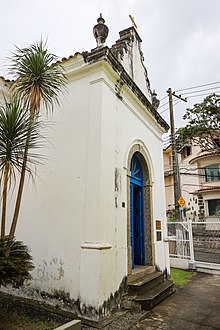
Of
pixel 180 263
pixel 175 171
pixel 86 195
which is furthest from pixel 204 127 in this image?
pixel 86 195

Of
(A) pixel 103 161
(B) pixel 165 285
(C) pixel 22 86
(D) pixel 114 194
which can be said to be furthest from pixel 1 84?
(B) pixel 165 285

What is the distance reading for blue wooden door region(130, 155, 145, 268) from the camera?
226 inches

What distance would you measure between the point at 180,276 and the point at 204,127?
831cm

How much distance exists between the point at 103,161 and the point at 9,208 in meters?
2.69

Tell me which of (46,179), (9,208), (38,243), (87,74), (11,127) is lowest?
(38,243)

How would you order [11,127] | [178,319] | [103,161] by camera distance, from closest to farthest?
[11,127]
[178,319]
[103,161]

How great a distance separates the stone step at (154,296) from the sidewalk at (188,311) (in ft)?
0.29

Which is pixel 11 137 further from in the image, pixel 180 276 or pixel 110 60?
pixel 180 276

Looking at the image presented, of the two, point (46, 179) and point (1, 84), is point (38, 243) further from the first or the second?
point (1, 84)

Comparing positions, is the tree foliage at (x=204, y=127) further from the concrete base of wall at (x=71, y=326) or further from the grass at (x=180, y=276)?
the concrete base of wall at (x=71, y=326)

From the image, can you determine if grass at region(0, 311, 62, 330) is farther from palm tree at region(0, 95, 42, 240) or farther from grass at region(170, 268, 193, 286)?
grass at region(170, 268, 193, 286)

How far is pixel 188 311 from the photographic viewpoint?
13.6 ft

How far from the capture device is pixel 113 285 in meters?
3.84

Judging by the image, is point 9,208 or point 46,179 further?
point 9,208
